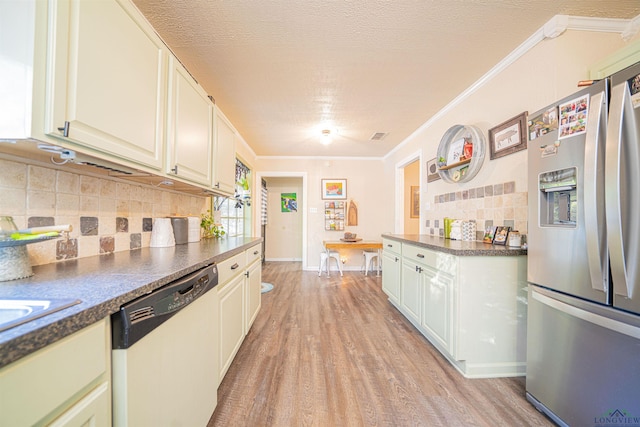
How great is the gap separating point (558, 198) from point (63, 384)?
2.03 metres

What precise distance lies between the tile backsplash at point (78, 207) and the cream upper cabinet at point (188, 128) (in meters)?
0.38

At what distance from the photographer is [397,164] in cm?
412

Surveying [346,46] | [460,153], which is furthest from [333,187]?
[346,46]

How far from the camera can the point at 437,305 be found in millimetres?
1802

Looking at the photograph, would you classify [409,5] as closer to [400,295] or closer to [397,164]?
[400,295]

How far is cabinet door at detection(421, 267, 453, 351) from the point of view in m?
1.67

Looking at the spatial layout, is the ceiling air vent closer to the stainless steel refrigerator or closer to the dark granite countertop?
the stainless steel refrigerator

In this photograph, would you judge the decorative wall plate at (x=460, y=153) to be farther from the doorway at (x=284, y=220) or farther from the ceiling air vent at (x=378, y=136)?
the doorway at (x=284, y=220)

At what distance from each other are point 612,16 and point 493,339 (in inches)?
90.5

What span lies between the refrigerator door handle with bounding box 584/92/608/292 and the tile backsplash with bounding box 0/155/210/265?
243 centimetres

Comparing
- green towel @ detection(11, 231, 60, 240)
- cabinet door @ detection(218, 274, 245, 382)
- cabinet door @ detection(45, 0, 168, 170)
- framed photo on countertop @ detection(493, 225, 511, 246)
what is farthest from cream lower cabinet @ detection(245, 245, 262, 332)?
framed photo on countertop @ detection(493, 225, 511, 246)

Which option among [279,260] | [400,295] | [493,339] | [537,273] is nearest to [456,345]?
[493,339]

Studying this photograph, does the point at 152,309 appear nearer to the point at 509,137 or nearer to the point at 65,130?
the point at 65,130

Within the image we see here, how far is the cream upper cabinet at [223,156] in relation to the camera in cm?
205
